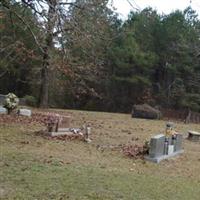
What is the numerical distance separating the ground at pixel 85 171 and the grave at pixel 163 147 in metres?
0.21

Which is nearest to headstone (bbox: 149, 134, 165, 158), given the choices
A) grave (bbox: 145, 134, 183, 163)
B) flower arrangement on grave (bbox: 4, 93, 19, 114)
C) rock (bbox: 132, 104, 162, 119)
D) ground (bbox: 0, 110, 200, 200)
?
grave (bbox: 145, 134, 183, 163)

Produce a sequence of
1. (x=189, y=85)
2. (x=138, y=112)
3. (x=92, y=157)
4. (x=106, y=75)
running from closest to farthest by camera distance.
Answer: (x=92, y=157)
(x=138, y=112)
(x=189, y=85)
(x=106, y=75)

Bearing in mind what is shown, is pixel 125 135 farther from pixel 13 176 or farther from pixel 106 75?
pixel 106 75

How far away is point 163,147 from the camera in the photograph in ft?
38.8

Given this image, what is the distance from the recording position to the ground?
7.16m

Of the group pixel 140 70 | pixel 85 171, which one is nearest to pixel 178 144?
pixel 85 171

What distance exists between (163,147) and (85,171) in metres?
3.47

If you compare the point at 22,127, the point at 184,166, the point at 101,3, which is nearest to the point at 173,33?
the point at 101,3

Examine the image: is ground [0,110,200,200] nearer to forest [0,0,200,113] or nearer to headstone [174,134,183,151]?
headstone [174,134,183,151]

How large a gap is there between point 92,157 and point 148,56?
23130 mm

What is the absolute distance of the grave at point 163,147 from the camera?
1131cm

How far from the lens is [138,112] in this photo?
78.7ft

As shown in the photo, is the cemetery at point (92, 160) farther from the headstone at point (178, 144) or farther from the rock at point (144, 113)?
the rock at point (144, 113)

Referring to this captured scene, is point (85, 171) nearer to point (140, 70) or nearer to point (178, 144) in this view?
point (178, 144)
